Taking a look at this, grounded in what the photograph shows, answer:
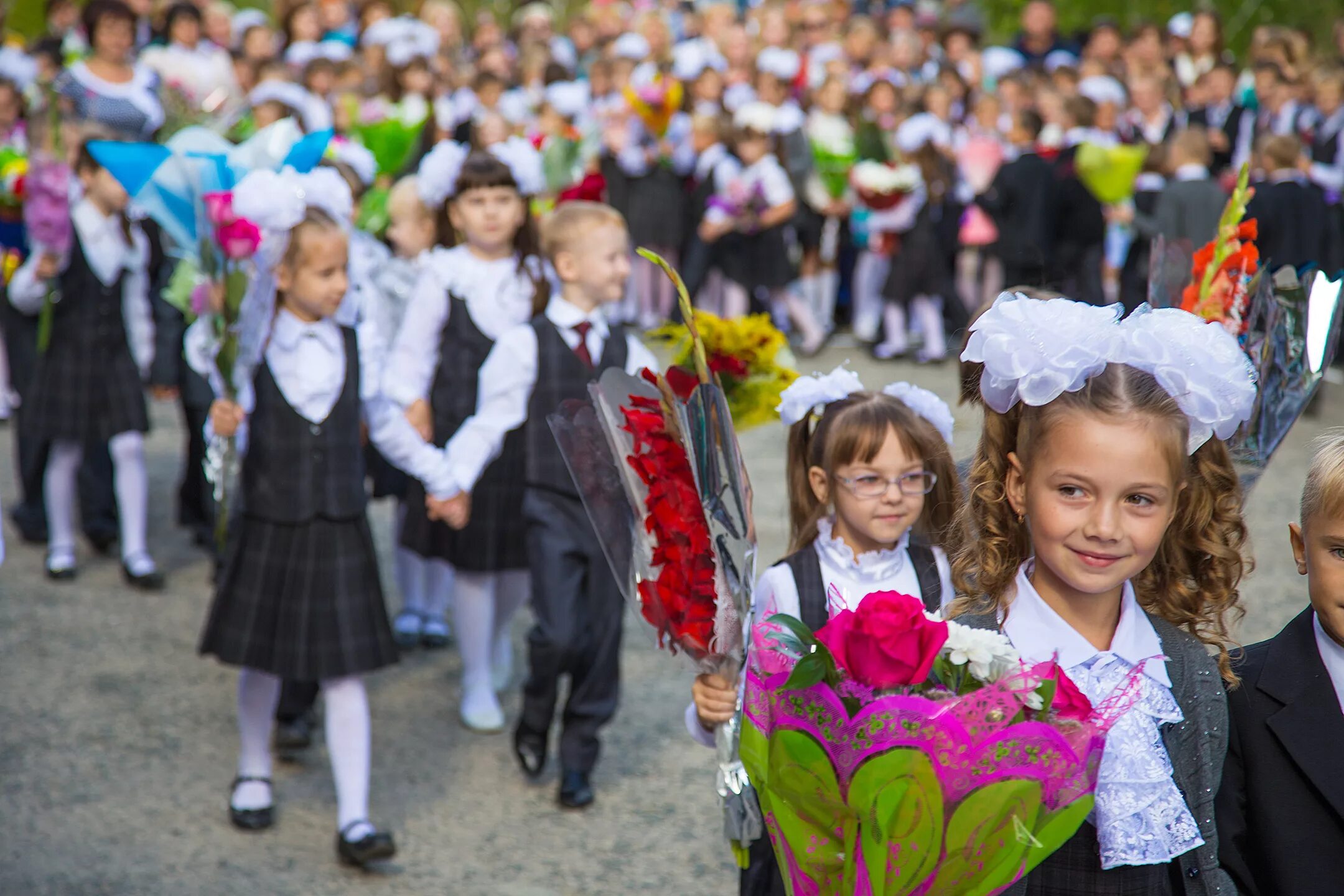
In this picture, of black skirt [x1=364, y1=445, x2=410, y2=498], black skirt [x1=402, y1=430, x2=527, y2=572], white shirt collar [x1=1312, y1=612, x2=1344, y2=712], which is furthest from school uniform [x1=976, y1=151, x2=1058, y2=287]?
white shirt collar [x1=1312, y1=612, x2=1344, y2=712]

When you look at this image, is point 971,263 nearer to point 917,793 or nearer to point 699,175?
point 699,175

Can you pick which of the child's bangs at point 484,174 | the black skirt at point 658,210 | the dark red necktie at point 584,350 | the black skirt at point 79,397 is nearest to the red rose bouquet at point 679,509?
the dark red necktie at point 584,350

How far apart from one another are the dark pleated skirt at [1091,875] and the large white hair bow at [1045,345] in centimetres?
63

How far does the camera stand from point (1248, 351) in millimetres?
3299

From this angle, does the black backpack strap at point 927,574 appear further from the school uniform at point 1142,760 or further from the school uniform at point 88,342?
the school uniform at point 88,342

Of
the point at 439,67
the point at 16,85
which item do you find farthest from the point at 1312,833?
the point at 439,67

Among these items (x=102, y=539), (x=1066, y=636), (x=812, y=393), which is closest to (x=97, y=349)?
(x=102, y=539)

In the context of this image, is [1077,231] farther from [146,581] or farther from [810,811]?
[810,811]

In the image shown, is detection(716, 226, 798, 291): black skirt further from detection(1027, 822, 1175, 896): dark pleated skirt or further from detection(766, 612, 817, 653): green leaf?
detection(766, 612, 817, 653): green leaf

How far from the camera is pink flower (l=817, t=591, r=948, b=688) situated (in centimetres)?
174

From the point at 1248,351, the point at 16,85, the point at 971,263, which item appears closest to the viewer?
the point at 1248,351

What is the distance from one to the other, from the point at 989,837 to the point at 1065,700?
19 centimetres

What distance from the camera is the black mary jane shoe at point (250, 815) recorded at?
412cm

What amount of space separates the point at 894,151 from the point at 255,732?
8481 millimetres
